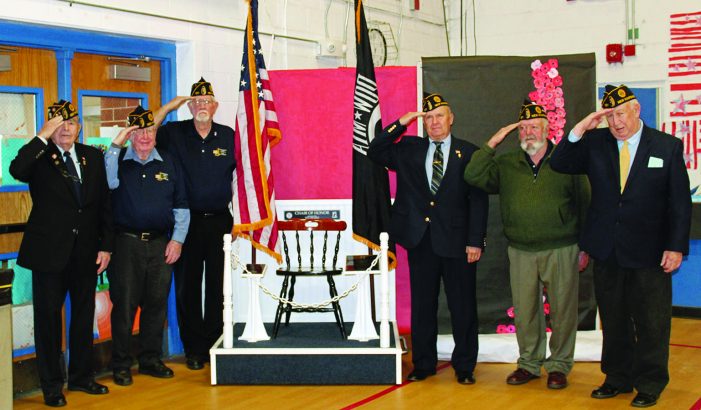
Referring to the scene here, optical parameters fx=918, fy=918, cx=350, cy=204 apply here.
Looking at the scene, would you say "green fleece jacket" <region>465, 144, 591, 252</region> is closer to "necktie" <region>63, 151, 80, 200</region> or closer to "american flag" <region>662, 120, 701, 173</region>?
"necktie" <region>63, 151, 80, 200</region>

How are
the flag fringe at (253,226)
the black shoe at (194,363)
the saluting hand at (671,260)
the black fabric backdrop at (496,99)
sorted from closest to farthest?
the saluting hand at (671,260) < the flag fringe at (253,226) < the black shoe at (194,363) < the black fabric backdrop at (496,99)

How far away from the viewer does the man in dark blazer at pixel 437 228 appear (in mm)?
5164

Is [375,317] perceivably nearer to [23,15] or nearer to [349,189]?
[349,189]

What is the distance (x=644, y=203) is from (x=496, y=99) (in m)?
1.56

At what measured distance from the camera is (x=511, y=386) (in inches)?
202

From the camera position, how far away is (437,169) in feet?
17.1

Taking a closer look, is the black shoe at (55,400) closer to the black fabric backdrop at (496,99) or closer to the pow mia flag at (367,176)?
the pow mia flag at (367,176)

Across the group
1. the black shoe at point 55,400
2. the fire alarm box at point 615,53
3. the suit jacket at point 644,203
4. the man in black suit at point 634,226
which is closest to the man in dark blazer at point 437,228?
A: the man in black suit at point 634,226

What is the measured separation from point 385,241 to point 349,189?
1133 millimetres

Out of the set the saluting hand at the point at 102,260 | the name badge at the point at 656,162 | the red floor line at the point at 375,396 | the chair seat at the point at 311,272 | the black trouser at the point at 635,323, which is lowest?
the red floor line at the point at 375,396

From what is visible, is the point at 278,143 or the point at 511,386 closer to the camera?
the point at 511,386

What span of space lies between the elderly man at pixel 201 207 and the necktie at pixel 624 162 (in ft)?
7.69

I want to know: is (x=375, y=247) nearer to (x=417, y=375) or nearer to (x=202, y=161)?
(x=417, y=375)

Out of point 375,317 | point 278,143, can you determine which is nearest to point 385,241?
point 375,317
